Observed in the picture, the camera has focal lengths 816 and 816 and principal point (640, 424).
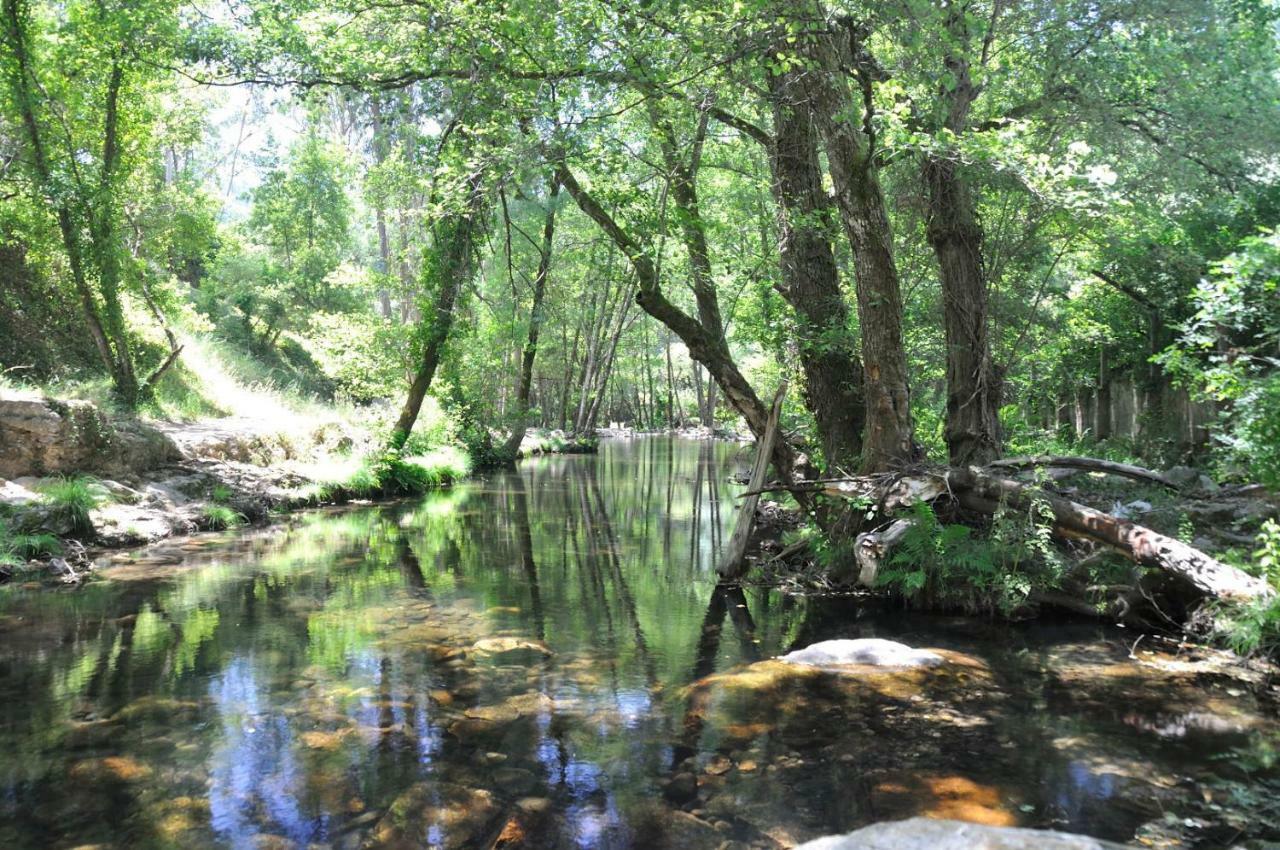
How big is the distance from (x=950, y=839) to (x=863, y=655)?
151 inches

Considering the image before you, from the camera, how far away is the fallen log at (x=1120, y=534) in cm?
666

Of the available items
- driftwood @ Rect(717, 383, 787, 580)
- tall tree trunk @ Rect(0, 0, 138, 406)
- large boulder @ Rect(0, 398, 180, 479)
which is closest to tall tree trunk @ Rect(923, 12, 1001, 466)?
driftwood @ Rect(717, 383, 787, 580)

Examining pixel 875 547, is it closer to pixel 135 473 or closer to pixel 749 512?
pixel 749 512

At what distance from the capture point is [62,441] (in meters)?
12.4

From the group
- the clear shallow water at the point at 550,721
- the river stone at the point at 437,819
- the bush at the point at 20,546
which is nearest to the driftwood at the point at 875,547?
the clear shallow water at the point at 550,721

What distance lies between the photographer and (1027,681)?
6562mm

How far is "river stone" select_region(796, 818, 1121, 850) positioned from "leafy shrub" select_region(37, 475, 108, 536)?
455 inches

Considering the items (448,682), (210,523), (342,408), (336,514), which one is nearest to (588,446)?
(342,408)

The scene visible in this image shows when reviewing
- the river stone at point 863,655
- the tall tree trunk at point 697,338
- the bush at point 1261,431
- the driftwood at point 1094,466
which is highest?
the tall tree trunk at point 697,338

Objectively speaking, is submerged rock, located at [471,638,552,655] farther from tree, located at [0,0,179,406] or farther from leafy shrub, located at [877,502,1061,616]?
tree, located at [0,0,179,406]

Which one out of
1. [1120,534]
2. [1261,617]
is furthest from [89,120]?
[1261,617]

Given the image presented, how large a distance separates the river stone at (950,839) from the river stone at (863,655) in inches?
138

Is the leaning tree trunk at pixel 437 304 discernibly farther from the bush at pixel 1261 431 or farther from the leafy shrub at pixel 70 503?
the bush at pixel 1261 431

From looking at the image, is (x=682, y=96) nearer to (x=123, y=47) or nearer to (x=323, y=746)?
(x=323, y=746)
